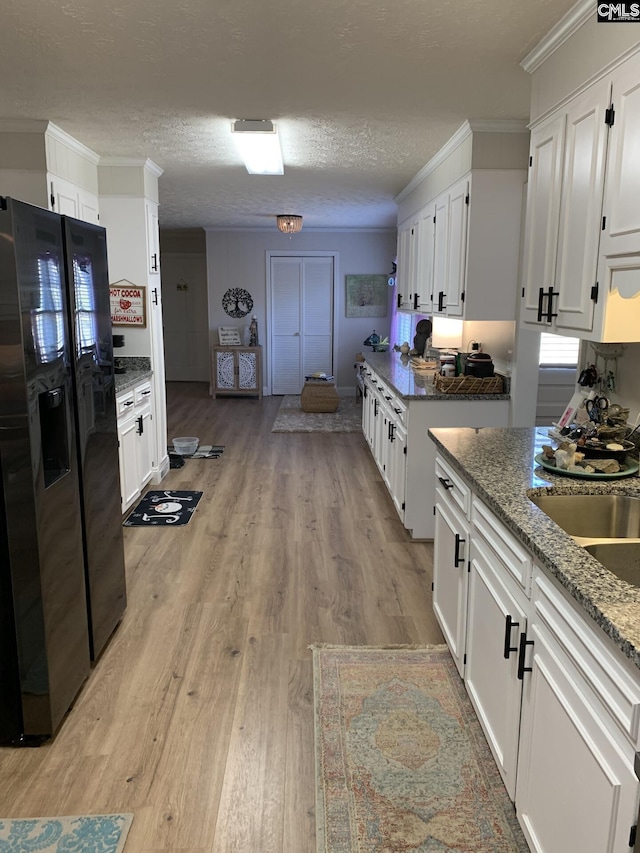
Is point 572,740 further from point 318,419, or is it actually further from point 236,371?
point 236,371

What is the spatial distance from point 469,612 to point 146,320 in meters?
3.58

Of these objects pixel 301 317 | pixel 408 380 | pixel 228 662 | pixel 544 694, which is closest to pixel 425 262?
pixel 408 380

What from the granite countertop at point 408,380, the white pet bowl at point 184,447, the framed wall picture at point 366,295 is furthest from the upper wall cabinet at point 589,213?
the framed wall picture at point 366,295

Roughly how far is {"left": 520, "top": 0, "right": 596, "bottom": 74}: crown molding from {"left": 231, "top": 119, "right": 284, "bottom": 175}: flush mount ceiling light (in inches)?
60.2

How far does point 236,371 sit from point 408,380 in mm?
5242

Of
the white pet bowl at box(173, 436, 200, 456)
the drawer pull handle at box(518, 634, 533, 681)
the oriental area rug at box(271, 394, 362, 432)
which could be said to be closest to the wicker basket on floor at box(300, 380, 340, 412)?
the oriental area rug at box(271, 394, 362, 432)

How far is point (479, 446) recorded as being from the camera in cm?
262

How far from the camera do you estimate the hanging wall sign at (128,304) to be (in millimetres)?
4898

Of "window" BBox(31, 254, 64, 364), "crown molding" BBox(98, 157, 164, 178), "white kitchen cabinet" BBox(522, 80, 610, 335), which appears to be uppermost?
"crown molding" BBox(98, 157, 164, 178)

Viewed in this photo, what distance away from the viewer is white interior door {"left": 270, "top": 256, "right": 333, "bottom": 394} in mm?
9562

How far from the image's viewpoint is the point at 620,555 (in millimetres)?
1812

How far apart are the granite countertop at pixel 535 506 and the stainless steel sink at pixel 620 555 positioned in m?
0.18

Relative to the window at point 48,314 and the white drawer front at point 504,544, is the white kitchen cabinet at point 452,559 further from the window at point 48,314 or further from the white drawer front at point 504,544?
the window at point 48,314

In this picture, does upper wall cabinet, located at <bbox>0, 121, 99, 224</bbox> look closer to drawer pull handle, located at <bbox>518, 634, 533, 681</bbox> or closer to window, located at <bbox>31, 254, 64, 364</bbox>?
window, located at <bbox>31, 254, 64, 364</bbox>
